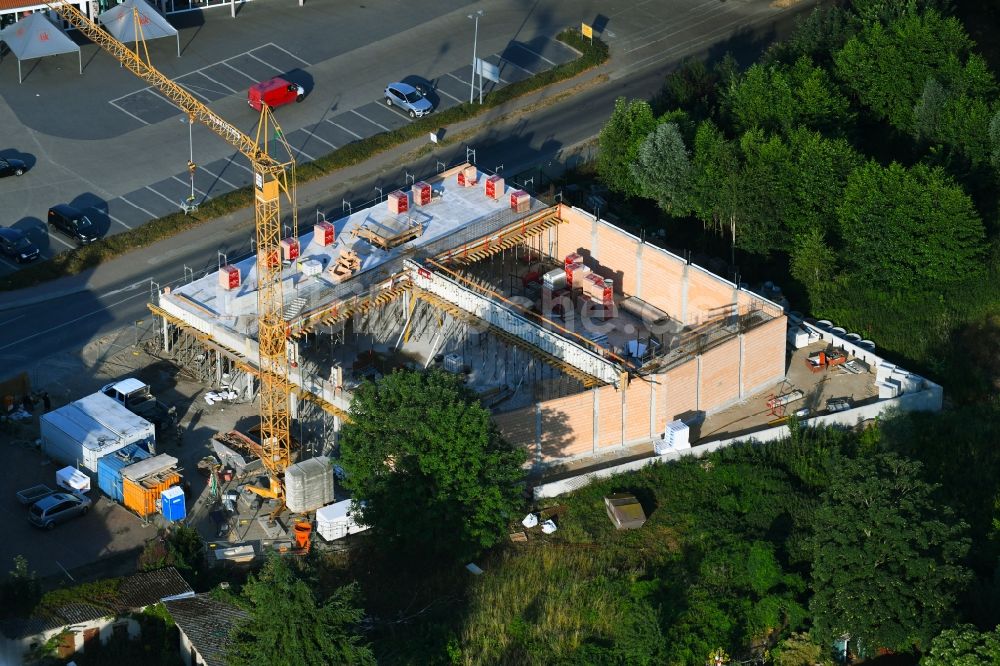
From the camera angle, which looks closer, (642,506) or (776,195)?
(642,506)

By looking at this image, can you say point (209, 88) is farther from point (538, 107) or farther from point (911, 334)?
point (911, 334)

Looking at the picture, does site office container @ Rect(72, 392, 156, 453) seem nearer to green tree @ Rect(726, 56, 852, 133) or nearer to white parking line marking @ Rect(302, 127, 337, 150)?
white parking line marking @ Rect(302, 127, 337, 150)

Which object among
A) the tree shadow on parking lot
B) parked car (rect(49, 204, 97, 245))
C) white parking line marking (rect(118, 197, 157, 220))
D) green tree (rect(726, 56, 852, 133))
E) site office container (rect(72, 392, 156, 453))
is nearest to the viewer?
site office container (rect(72, 392, 156, 453))

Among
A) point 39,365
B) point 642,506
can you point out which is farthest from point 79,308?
point 642,506

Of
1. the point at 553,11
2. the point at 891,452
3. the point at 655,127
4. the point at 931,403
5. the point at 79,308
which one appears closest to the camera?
the point at 891,452

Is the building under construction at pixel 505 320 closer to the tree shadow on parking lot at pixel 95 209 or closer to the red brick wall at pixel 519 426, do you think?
the red brick wall at pixel 519 426

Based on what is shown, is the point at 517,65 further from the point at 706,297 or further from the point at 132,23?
the point at 706,297

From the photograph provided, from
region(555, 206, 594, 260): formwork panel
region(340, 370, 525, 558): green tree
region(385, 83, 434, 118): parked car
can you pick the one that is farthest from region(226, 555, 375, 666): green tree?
region(385, 83, 434, 118): parked car
